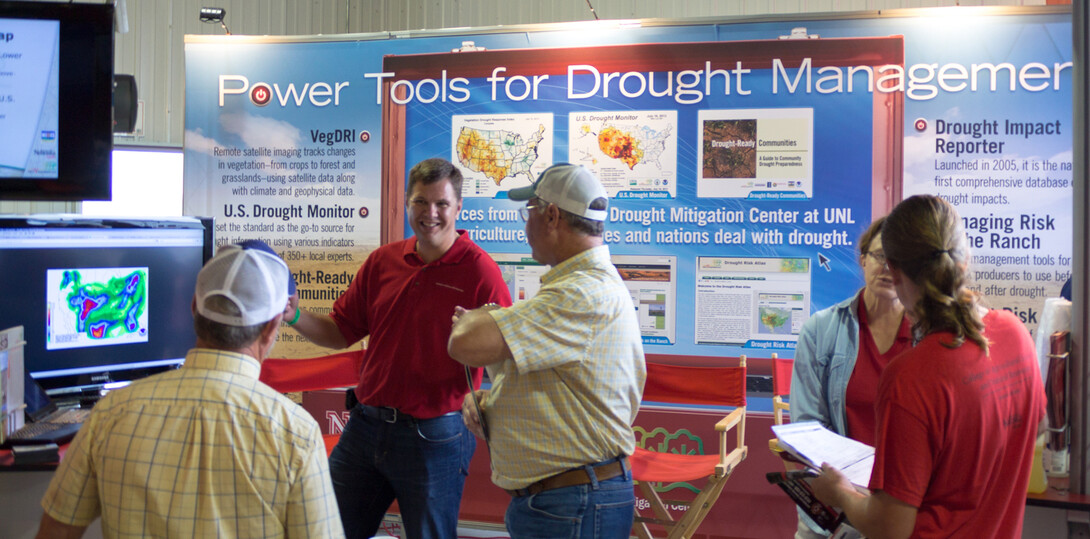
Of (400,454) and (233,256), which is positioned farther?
(400,454)

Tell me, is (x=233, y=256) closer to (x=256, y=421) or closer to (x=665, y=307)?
(x=256, y=421)

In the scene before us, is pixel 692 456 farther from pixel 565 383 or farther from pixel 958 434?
pixel 958 434

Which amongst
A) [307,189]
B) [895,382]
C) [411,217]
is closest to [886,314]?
[895,382]

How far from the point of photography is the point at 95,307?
8.57ft

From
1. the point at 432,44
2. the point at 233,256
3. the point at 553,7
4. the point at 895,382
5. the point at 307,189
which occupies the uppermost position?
the point at 553,7

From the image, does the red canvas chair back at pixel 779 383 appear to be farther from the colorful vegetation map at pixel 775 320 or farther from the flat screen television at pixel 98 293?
the flat screen television at pixel 98 293

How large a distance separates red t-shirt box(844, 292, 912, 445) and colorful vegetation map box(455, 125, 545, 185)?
219 cm

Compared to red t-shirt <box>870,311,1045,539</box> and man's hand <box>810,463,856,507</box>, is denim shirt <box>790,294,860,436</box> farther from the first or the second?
red t-shirt <box>870,311,1045,539</box>

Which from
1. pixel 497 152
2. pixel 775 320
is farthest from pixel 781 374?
pixel 497 152

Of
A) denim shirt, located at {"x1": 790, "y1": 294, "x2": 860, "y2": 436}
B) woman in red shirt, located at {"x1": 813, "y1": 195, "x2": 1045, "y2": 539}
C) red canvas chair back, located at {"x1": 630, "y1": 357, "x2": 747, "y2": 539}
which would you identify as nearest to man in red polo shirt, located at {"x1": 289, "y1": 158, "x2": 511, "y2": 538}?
denim shirt, located at {"x1": 790, "y1": 294, "x2": 860, "y2": 436}

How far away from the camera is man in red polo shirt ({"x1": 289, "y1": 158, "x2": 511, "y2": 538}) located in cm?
272

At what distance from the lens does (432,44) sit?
4.40 meters

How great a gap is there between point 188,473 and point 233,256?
41 cm

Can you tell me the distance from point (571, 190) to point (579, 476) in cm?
72
